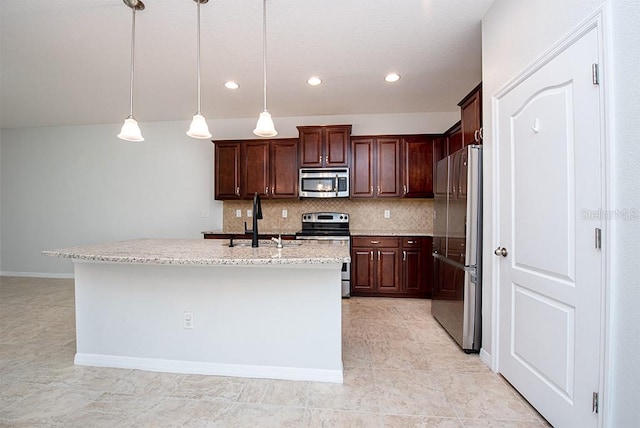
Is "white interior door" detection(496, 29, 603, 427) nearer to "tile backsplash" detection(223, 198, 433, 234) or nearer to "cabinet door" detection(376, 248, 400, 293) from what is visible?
"cabinet door" detection(376, 248, 400, 293)

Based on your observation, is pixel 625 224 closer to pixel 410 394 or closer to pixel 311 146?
pixel 410 394

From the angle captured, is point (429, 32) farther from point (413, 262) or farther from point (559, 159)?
point (413, 262)

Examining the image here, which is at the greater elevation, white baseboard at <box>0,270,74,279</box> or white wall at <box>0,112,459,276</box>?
white wall at <box>0,112,459,276</box>

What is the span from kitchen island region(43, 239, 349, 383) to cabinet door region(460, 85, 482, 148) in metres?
1.58

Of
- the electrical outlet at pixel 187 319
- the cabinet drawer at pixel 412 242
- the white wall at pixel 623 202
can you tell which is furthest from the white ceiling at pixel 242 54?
the electrical outlet at pixel 187 319

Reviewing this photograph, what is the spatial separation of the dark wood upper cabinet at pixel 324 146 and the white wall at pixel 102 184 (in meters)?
0.45

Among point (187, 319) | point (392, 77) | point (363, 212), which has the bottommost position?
point (187, 319)

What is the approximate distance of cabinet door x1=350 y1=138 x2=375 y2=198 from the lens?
4078 millimetres

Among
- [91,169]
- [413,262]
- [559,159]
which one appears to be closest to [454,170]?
[559,159]

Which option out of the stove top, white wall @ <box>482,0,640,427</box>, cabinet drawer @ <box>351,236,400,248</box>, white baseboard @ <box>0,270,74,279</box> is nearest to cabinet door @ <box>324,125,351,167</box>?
the stove top

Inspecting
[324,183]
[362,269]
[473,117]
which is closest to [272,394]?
[362,269]

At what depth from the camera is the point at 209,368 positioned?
2041mm

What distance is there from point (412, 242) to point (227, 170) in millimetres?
2920

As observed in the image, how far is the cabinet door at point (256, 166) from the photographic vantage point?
4.21 meters
